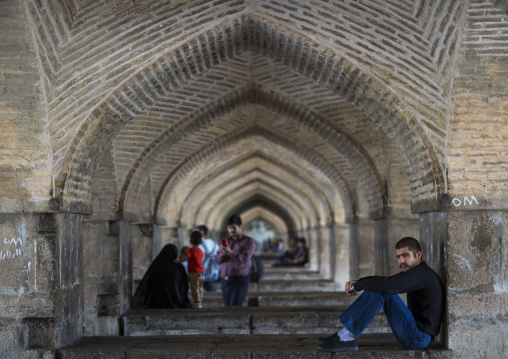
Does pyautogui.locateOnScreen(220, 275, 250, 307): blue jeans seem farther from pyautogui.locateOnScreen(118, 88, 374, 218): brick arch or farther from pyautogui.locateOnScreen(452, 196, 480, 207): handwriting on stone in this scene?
pyautogui.locateOnScreen(452, 196, 480, 207): handwriting on stone

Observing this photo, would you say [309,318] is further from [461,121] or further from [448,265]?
[461,121]

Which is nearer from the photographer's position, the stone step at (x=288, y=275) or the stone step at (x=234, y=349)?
the stone step at (x=234, y=349)

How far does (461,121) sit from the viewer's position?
498 cm

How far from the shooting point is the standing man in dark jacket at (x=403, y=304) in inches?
168

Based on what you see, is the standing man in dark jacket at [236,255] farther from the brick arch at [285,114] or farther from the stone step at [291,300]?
the brick arch at [285,114]

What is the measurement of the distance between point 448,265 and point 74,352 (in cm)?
292

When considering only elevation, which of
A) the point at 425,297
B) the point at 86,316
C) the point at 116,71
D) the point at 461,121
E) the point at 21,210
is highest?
the point at 116,71

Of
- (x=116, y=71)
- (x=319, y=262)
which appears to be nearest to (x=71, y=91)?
(x=116, y=71)

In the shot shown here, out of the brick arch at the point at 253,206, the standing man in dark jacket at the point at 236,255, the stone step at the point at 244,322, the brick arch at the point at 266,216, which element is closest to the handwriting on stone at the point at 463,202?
the stone step at the point at 244,322

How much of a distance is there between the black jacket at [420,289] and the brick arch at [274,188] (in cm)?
1034

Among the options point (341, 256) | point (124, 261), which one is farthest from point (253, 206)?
point (124, 261)

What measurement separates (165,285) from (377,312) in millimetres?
3330

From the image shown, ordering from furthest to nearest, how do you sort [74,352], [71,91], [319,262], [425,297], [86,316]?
[319,262], [86,316], [71,91], [74,352], [425,297]

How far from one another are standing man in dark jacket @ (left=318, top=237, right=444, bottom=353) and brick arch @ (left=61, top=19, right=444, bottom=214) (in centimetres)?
83
